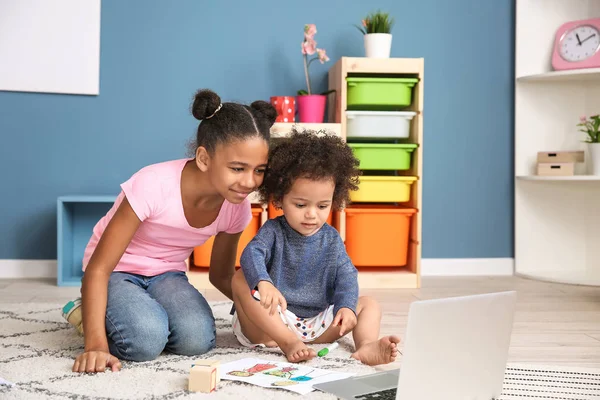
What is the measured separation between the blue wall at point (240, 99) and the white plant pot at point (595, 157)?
371mm

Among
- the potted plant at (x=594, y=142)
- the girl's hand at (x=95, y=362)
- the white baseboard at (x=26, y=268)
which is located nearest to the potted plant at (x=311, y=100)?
the potted plant at (x=594, y=142)

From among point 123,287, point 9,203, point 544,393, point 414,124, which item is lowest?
point 544,393

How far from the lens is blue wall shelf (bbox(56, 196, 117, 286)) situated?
272cm

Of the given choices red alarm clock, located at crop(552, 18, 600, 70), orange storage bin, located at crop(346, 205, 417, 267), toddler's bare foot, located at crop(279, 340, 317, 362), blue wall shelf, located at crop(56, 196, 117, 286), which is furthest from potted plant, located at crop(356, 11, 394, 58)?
toddler's bare foot, located at crop(279, 340, 317, 362)

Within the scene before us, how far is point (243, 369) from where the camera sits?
147 cm

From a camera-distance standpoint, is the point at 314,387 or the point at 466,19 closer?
the point at 314,387

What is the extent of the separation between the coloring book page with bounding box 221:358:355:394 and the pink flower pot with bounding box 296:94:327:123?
1465 mm

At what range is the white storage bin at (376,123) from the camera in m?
2.81

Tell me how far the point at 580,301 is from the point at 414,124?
0.85 m

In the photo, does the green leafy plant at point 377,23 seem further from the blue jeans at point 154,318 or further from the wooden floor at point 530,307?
the blue jeans at point 154,318

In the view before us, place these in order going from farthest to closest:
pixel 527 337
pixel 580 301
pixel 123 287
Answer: pixel 580 301, pixel 527 337, pixel 123 287

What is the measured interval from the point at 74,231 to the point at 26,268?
228 millimetres

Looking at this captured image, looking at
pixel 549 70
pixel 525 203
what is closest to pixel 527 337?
pixel 525 203

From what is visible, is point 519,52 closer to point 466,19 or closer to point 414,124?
point 466,19
